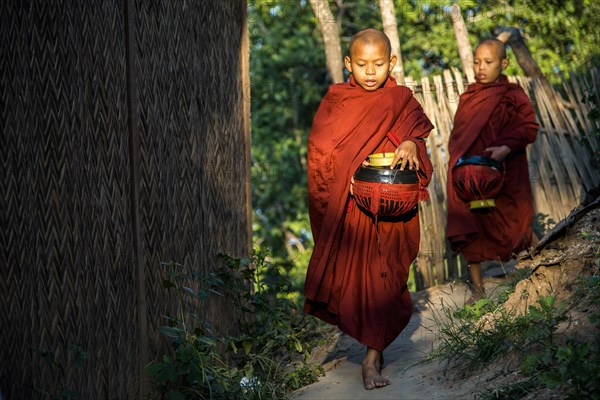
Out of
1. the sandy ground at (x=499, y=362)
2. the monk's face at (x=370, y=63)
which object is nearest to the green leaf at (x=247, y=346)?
the sandy ground at (x=499, y=362)

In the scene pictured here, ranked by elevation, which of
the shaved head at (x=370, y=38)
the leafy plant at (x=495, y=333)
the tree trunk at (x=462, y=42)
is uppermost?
the tree trunk at (x=462, y=42)

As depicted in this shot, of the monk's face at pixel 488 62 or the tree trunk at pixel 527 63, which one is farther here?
the tree trunk at pixel 527 63

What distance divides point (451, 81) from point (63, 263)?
550 cm

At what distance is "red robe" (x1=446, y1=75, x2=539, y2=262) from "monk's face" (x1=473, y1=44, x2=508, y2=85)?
63 mm

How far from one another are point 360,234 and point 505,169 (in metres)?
2.20

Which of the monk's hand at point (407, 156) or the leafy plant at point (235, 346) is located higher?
the monk's hand at point (407, 156)

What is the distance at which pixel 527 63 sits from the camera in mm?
9484

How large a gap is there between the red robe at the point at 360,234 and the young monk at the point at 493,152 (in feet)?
5.74

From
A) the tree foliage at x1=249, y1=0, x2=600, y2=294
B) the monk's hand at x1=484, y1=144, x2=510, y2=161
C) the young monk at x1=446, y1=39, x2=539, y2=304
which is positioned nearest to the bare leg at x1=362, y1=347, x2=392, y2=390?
the young monk at x1=446, y1=39, x2=539, y2=304

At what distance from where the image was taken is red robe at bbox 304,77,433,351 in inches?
210

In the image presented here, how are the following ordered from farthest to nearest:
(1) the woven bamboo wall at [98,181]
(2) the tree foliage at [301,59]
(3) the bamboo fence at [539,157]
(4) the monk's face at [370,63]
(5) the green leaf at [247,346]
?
1. (2) the tree foliage at [301,59]
2. (3) the bamboo fence at [539,157]
3. (5) the green leaf at [247,346]
4. (4) the monk's face at [370,63]
5. (1) the woven bamboo wall at [98,181]

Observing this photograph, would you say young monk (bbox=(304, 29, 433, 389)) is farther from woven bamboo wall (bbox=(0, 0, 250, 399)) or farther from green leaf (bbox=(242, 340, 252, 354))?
woven bamboo wall (bbox=(0, 0, 250, 399))

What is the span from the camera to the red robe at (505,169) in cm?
719

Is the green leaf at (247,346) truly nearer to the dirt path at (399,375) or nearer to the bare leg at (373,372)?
the dirt path at (399,375)
